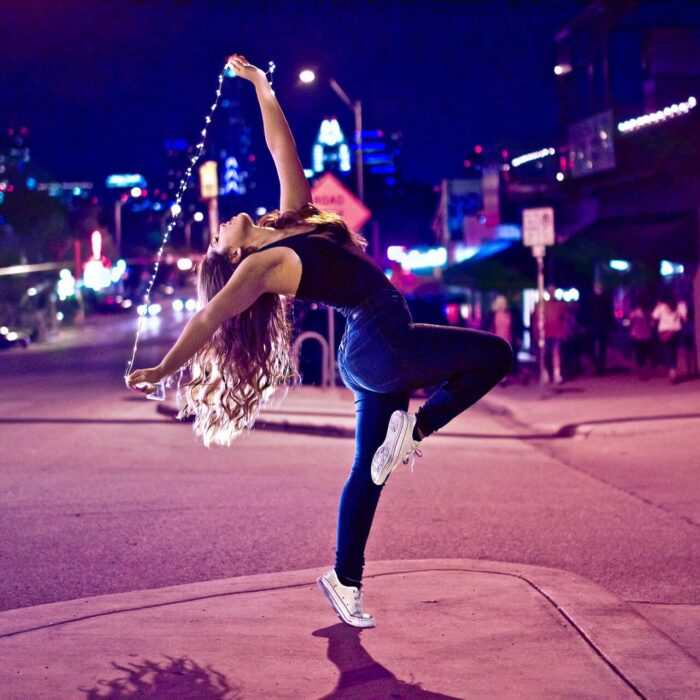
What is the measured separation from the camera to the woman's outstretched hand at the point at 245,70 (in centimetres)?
521

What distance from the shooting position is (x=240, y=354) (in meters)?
4.74

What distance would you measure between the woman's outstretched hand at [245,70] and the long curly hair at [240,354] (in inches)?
29.9

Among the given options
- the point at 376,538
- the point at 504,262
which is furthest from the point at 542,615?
the point at 504,262

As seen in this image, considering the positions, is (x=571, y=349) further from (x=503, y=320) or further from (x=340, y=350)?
(x=340, y=350)

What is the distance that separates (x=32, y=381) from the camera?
26062 mm

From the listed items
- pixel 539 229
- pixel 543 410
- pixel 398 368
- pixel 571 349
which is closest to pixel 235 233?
pixel 398 368

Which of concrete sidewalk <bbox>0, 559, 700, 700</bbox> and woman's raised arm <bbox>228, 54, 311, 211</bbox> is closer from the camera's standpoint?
concrete sidewalk <bbox>0, 559, 700, 700</bbox>

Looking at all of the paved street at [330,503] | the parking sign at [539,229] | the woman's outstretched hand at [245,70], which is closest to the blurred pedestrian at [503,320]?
the parking sign at [539,229]

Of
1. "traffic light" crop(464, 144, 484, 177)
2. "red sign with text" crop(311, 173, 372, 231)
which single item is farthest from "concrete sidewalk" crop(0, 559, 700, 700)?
"traffic light" crop(464, 144, 484, 177)

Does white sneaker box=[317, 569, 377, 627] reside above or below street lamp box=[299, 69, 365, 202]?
below

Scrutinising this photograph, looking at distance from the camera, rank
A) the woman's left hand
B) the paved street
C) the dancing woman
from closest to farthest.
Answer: the woman's left hand
the dancing woman
the paved street

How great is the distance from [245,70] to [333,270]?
1263mm

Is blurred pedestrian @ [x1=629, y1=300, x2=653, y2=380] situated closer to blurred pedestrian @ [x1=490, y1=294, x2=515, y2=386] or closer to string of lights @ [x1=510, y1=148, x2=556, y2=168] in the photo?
blurred pedestrian @ [x1=490, y1=294, x2=515, y2=386]

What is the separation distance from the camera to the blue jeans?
454cm
